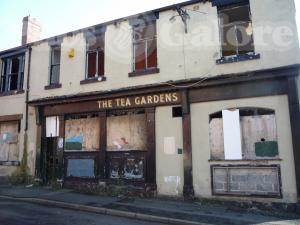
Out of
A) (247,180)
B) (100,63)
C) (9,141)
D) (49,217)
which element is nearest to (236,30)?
(247,180)

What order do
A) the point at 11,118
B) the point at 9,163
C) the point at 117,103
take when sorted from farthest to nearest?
1. the point at 11,118
2. the point at 9,163
3. the point at 117,103

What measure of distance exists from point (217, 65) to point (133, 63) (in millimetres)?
3501

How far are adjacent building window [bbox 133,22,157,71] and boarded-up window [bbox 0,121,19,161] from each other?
23.7ft

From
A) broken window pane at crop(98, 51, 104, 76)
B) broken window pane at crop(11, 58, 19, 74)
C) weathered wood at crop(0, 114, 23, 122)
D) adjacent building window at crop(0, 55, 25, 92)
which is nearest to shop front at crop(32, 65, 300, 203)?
broken window pane at crop(98, 51, 104, 76)

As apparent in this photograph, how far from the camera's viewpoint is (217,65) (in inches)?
402

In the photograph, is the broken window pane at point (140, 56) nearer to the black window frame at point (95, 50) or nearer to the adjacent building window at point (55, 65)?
the black window frame at point (95, 50)

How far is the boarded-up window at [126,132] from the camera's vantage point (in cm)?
1143

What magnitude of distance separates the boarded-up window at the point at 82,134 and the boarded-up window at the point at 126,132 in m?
0.65

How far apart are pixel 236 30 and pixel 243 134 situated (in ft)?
12.0

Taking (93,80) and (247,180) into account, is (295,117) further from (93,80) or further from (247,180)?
(93,80)

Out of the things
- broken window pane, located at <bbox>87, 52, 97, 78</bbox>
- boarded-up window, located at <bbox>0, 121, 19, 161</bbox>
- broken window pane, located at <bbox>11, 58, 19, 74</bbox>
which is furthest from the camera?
broken window pane, located at <bbox>11, 58, 19, 74</bbox>

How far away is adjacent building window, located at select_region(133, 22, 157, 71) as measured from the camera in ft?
38.5

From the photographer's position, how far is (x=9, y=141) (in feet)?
48.6

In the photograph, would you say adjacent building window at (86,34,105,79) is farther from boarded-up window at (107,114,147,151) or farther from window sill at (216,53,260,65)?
window sill at (216,53,260,65)
